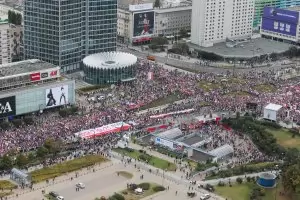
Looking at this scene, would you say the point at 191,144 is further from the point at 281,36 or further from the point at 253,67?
the point at 281,36

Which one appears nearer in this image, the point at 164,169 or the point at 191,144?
the point at 164,169

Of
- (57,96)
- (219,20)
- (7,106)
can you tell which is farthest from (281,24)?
(7,106)

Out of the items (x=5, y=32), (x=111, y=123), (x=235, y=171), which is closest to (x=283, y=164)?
(x=235, y=171)

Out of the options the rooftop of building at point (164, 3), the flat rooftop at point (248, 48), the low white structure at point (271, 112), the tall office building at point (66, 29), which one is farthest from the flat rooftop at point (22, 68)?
the flat rooftop at point (248, 48)

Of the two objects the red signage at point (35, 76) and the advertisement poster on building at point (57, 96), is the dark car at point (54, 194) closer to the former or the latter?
the advertisement poster on building at point (57, 96)

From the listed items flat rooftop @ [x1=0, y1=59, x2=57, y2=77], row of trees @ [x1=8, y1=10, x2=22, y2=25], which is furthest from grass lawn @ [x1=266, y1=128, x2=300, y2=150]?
row of trees @ [x1=8, y1=10, x2=22, y2=25]

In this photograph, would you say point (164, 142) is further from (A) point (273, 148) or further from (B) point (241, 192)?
(B) point (241, 192)

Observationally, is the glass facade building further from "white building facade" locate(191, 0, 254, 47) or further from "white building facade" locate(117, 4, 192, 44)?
"white building facade" locate(117, 4, 192, 44)
